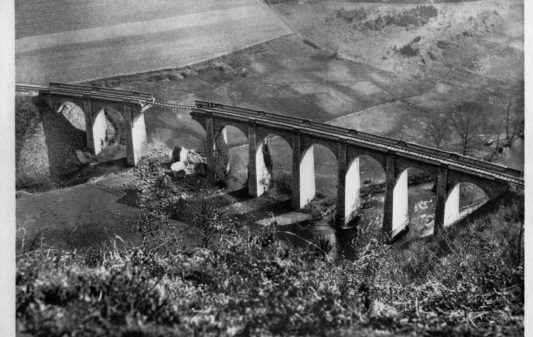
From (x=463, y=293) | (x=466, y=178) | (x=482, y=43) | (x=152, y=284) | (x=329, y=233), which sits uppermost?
(x=482, y=43)

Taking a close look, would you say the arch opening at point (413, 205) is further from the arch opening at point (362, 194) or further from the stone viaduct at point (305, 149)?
the arch opening at point (362, 194)

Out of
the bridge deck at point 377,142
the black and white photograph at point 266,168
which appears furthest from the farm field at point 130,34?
the bridge deck at point 377,142

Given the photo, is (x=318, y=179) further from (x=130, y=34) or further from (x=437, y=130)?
(x=130, y=34)

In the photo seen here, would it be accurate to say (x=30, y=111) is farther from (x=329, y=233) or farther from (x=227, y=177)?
(x=329, y=233)

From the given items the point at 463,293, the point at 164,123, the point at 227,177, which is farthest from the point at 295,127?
the point at 463,293

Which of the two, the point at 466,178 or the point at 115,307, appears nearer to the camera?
the point at 115,307

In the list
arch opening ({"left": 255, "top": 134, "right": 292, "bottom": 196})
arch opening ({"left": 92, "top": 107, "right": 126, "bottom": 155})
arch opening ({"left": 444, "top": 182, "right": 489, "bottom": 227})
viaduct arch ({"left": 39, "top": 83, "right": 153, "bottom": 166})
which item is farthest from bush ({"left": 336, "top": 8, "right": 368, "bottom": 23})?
arch opening ({"left": 92, "top": 107, "right": 126, "bottom": 155})

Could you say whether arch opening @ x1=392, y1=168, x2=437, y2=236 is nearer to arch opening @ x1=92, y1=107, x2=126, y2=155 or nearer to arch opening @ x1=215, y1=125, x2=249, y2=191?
arch opening @ x1=215, y1=125, x2=249, y2=191

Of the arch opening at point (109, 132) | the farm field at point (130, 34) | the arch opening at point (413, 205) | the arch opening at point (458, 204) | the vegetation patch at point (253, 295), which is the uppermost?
the farm field at point (130, 34)
